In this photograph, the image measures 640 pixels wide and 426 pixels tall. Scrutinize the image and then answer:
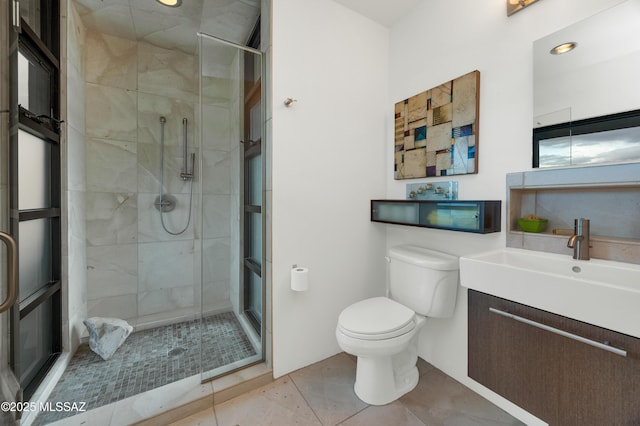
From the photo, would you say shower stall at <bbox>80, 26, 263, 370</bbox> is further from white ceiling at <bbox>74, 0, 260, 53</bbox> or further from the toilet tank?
the toilet tank

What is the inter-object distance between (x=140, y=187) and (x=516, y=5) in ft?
9.67

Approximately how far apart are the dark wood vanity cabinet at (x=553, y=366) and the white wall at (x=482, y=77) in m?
0.45

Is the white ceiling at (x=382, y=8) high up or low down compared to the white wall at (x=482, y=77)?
up

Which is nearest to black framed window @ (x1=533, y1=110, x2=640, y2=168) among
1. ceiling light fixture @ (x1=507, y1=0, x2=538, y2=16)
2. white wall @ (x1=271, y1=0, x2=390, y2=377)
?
ceiling light fixture @ (x1=507, y1=0, x2=538, y2=16)

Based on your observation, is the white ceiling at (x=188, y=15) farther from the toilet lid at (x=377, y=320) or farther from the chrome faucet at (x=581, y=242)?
the toilet lid at (x=377, y=320)

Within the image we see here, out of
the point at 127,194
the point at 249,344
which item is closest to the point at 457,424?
the point at 249,344

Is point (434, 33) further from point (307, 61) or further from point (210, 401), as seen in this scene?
point (210, 401)

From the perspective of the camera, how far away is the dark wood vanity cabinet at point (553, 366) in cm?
85

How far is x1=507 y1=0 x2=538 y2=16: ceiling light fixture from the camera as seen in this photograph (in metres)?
1.37

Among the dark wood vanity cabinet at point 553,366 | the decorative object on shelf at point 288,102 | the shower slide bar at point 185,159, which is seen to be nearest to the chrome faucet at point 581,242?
the dark wood vanity cabinet at point 553,366

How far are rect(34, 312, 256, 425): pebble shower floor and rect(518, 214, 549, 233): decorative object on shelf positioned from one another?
1.84m

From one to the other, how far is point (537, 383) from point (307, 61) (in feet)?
6.85

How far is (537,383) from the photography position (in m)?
1.05

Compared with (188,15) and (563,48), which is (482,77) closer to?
(563,48)
